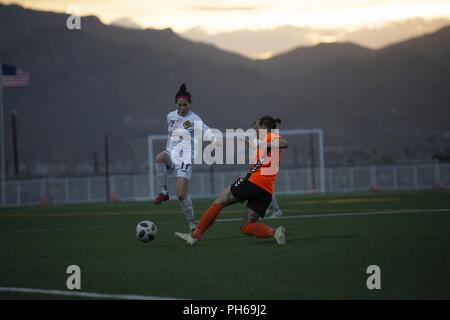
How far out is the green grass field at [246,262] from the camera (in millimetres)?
10180

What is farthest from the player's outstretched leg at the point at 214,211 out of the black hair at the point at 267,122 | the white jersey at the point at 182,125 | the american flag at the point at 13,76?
the american flag at the point at 13,76

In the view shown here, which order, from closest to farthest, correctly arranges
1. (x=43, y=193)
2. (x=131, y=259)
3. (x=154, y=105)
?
(x=131, y=259)
(x=43, y=193)
(x=154, y=105)

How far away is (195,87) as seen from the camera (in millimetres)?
161625

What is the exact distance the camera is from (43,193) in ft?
167

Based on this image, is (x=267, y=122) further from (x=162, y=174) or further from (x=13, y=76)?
(x=13, y=76)

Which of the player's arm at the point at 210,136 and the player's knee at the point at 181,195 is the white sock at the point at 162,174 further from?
the player's arm at the point at 210,136

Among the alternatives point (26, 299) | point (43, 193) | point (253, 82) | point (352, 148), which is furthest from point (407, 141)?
point (26, 299)

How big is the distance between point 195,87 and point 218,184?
108914 millimetres

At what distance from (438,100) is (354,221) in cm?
14434

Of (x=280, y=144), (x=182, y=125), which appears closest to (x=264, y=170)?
(x=280, y=144)

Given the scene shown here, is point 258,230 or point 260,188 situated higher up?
point 260,188

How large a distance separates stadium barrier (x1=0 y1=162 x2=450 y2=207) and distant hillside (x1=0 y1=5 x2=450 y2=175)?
3367 inches

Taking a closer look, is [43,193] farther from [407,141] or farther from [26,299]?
[407,141]

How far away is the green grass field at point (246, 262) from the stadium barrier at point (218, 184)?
3099cm
